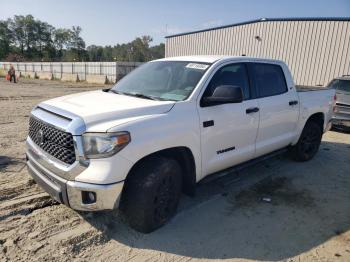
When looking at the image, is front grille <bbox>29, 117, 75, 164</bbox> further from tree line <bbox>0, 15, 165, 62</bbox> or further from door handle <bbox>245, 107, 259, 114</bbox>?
tree line <bbox>0, 15, 165, 62</bbox>

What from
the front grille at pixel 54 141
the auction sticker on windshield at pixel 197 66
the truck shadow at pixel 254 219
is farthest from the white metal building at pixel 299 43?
the front grille at pixel 54 141

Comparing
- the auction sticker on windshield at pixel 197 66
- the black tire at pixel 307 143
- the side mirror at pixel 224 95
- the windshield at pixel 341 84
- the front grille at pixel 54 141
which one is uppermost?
the auction sticker on windshield at pixel 197 66

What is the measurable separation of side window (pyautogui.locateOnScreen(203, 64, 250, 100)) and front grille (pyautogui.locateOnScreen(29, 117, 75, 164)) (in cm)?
162

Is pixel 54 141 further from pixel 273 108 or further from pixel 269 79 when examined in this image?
pixel 269 79

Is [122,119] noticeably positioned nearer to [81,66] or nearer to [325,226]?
[325,226]

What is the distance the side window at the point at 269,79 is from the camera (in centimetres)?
451

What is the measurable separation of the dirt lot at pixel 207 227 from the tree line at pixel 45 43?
8980 cm

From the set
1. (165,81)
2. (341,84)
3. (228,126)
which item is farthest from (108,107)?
(341,84)

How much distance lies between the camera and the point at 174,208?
358 cm

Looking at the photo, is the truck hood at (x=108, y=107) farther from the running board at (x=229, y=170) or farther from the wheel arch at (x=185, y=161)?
the running board at (x=229, y=170)

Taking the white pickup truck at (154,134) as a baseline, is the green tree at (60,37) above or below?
above

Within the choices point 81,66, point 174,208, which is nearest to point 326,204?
point 174,208

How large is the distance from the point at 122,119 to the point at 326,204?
3.15 m

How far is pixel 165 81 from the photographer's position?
13.1 feet
